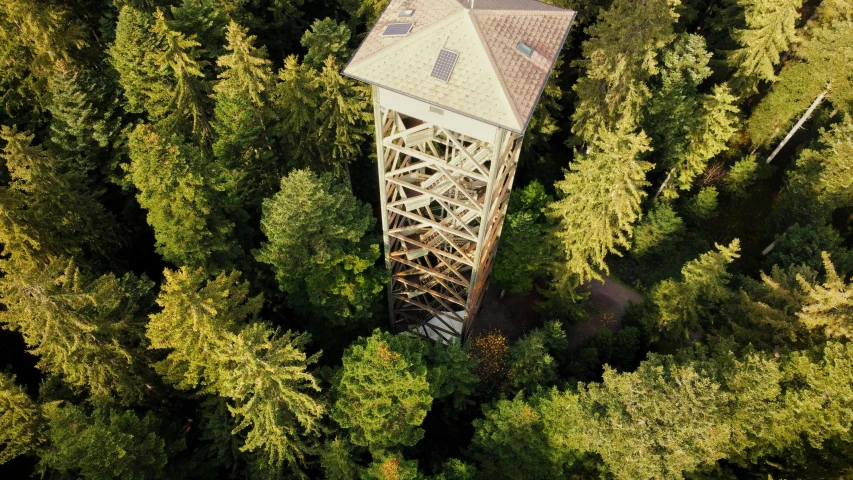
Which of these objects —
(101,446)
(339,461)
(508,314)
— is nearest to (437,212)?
(508,314)

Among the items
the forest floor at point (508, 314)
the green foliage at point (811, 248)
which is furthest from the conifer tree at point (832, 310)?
the forest floor at point (508, 314)

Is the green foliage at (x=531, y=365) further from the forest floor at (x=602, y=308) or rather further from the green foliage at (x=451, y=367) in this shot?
the forest floor at (x=602, y=308)

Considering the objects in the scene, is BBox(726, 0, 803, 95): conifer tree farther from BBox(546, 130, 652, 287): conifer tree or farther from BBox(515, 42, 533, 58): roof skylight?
BBox(515, 42, 533, 58): roof skylight

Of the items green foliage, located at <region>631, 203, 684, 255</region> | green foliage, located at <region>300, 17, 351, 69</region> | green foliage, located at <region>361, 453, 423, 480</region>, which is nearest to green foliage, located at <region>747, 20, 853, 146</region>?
green foliage, located at <region>631, 203, 684, 255</region>

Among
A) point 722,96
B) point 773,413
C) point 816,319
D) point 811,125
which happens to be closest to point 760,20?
point 722,96

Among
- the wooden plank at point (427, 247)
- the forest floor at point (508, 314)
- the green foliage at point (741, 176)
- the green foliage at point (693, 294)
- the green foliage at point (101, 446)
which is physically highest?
the green foliage at point (741, 176)

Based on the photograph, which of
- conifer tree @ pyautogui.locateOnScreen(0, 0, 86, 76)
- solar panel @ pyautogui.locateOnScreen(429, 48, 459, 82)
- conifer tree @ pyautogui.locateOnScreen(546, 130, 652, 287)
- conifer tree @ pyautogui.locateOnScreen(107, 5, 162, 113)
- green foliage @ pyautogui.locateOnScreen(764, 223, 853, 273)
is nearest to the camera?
solar panel @ pyautogui.locateOnScreen(429, 48, 459, 82)
